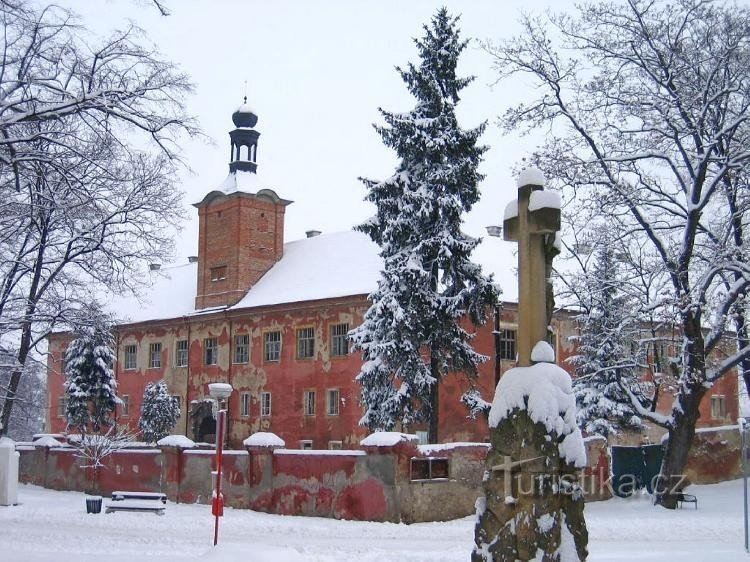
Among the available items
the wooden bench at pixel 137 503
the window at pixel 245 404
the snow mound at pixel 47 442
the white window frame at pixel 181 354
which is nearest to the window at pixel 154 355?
the white window frame at pixel 181 354

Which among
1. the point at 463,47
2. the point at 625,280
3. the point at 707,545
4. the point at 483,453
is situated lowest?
the point at 707,545

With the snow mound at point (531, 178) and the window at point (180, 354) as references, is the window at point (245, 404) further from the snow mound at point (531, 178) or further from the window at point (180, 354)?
the snow mound at point (531, 178)

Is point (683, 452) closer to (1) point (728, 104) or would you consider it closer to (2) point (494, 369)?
(1) point (728, 104)

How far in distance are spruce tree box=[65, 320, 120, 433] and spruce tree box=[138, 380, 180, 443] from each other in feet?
9.94

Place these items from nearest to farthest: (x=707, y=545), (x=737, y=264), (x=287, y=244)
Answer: (x=707, y=545) < (x=737, y=264) < (x=287, y=244)

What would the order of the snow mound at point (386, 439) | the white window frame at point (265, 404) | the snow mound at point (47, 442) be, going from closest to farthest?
the snow mound at point (386, 439), the snow mound at point (47, 442), the white window frame at point (265, 404)

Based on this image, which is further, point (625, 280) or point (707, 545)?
point (625, 280)

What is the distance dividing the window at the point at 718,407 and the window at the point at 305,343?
21743 millimetres

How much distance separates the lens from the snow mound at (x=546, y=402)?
10219mm

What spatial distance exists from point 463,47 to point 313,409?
17.5 meters

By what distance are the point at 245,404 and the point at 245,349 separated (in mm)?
2565

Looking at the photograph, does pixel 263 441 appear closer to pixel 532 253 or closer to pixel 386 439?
pixel 386 439

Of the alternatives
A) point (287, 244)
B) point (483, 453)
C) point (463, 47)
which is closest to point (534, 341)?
point (483, 453)

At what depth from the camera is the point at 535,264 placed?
11062 mm
